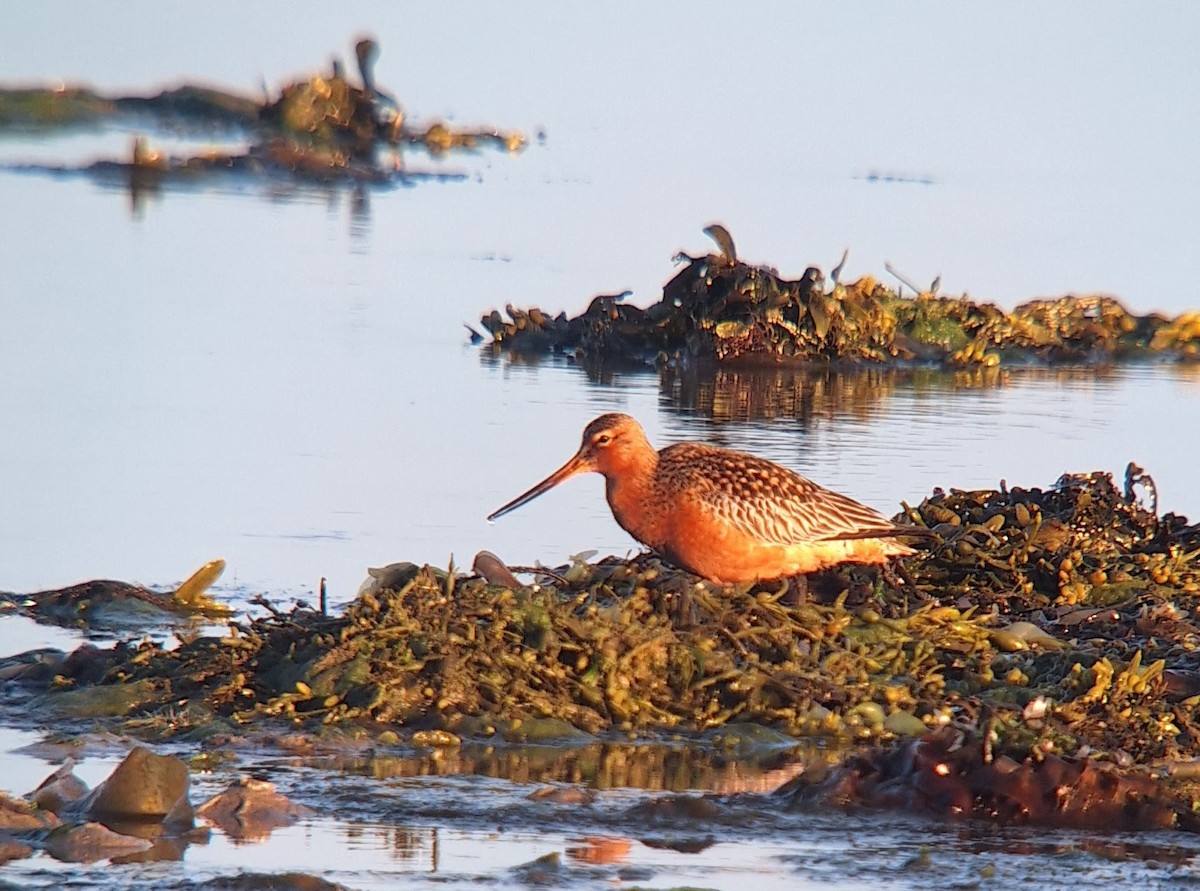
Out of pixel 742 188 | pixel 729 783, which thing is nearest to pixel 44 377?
pixel 729 783

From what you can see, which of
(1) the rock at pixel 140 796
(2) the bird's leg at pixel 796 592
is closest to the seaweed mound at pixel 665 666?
Result: (2) the bird's leg at pixel 796 592

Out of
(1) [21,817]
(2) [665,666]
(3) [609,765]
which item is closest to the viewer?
(1) [21,817]

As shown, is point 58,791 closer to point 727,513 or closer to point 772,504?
point 727,513

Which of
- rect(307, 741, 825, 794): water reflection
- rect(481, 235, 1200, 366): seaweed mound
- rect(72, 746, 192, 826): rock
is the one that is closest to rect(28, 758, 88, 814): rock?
rect(72, 746, 192, 826): rock

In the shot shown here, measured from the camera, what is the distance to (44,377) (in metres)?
11.4

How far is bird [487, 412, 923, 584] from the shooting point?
7082 millimetres

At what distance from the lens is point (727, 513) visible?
279 inches

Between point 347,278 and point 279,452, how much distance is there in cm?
583

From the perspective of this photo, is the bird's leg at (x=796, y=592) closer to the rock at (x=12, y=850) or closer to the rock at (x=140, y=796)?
the rock at (x=140, y=796)

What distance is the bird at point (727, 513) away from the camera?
708 centimetres

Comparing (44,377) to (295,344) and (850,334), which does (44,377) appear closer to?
(295,344)

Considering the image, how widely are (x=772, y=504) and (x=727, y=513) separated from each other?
0.57ft

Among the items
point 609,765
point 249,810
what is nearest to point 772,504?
point 609,765

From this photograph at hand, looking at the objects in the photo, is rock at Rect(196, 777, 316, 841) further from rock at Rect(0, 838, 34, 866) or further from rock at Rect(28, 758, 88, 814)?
rock at Rect(0, 838, 34, 866)
